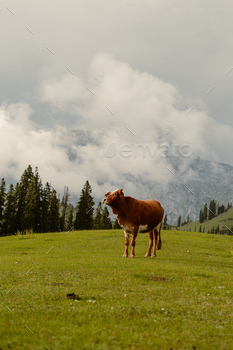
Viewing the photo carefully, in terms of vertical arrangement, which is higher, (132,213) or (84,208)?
(84,208)

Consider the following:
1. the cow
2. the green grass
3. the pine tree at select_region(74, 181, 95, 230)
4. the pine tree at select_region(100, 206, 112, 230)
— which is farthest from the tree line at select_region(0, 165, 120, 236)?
the green grass

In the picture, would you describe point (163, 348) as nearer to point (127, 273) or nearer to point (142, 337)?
point (142, 337)

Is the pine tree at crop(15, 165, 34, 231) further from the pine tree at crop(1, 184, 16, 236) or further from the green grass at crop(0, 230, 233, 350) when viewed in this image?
the green grass at crop(0, 230, 233, 350)

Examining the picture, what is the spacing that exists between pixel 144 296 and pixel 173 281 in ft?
8.50

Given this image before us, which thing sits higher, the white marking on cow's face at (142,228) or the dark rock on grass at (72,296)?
the white marking on cow's face at (142,228)

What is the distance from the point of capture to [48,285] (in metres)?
9.09

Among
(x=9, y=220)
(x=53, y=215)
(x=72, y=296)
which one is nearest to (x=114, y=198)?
(x=72, y=296)

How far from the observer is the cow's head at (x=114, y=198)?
607 inches

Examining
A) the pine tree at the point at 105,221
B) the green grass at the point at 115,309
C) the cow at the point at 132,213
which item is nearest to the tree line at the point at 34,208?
the pine tree at the point at 105,221

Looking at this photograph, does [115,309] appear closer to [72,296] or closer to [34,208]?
[72,296]

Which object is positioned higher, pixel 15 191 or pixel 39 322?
pixel 15 191

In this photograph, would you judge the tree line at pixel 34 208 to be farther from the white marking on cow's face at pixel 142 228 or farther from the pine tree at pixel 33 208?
the white marking on cow's face at pixel 142 228

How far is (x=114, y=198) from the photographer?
Answer: 50.9ft

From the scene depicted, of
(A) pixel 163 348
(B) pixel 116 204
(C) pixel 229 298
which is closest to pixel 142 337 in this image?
(A) pixel 163 348
